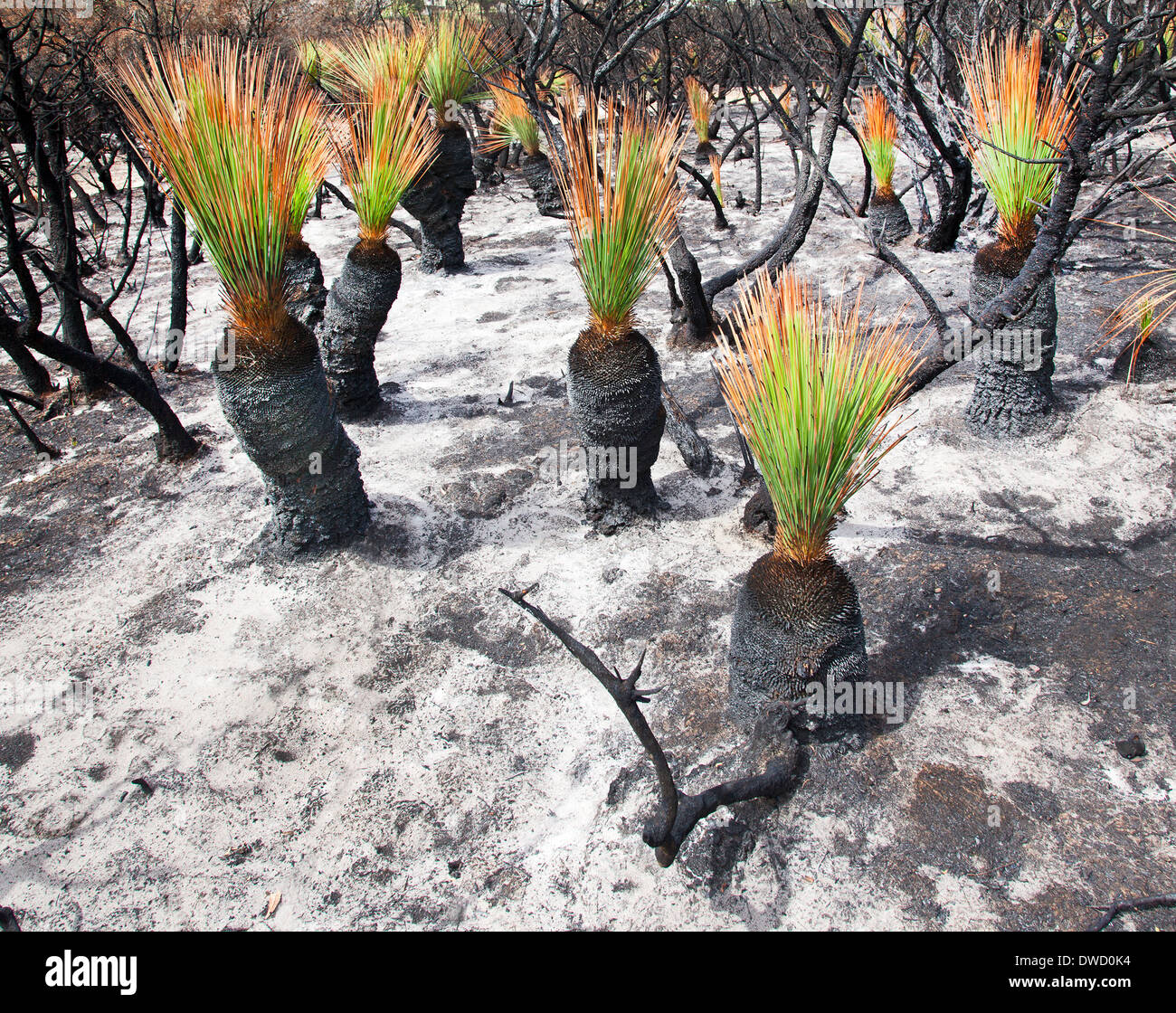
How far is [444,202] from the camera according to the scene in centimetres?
758

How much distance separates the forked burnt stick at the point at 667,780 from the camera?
1615 mm

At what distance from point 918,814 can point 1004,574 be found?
4.60ft

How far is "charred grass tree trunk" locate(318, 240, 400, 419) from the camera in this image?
4.75 meters

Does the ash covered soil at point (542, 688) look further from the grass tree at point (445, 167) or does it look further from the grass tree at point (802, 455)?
the grass tree at point (445, 167)

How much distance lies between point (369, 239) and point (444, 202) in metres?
3.24

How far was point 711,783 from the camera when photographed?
8.25ft

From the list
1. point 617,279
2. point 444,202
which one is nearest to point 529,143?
point 444,202

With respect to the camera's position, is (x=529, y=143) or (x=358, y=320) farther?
(x=529, y=143)

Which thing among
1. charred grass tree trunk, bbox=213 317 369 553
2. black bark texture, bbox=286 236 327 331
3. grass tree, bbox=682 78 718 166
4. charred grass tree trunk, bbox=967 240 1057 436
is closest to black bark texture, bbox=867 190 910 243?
charred grass tree trunk, bbox=967 240 1057 436

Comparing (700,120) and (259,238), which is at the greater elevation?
(700,120)

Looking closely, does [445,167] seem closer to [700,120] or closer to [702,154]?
[700,120]

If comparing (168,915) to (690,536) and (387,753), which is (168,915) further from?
(690,536)

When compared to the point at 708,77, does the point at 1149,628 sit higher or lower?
lower

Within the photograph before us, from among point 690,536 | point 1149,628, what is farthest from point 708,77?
point 1149,628
